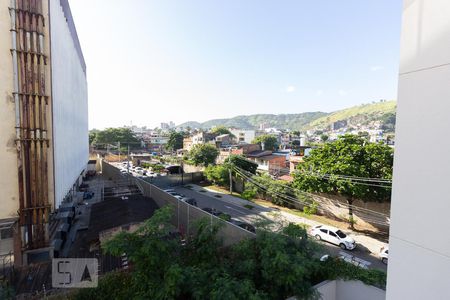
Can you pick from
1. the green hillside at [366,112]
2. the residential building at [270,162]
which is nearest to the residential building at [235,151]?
the residential building at [270,162]

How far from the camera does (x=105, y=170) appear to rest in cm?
2884

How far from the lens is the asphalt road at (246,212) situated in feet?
34.1

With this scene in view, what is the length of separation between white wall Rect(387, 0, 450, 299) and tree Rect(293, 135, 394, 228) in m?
11.4

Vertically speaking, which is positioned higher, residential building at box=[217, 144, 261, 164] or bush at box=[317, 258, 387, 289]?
residential building at box=[217, 144, 261, 164]

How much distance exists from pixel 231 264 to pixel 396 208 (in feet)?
17.7

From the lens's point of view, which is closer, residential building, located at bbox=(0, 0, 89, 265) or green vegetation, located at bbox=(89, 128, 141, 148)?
residential building, located at bbox=(0, 0, 89, 265)

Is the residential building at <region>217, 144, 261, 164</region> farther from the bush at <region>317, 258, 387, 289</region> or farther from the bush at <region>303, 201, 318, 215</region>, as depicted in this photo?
the bush at <region>317, 258, 387, 289</region>

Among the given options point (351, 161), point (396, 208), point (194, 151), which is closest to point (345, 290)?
point (396, 208)

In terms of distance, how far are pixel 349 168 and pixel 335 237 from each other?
374 centimetres

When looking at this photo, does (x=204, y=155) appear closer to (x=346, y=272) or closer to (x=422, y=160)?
(x=346, y=272)

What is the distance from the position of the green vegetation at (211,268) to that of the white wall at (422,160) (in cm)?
370

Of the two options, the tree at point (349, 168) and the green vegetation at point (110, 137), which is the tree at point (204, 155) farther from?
the green vegetation at point (110, 137)

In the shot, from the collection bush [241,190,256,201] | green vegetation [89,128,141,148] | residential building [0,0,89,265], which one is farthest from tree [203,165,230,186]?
green vegetation [89,128,141,148]

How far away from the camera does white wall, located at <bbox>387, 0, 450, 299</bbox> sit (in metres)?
1.70
